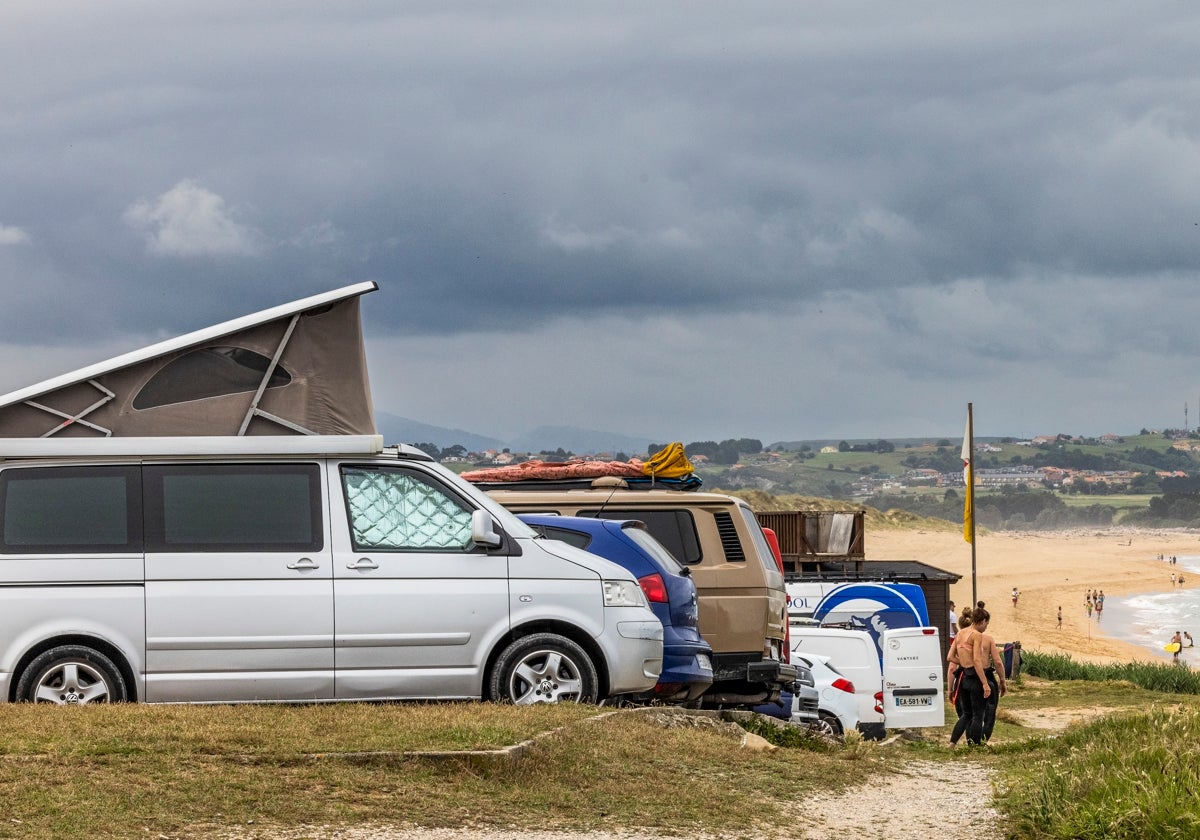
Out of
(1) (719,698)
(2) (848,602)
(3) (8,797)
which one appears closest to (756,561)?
(1) (719,698)

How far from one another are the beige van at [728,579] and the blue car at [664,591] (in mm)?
896

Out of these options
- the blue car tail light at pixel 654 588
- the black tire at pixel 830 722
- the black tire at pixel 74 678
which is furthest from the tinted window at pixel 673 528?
the black tire at pixel 74 678

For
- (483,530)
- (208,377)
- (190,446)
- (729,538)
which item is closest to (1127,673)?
(729,538)

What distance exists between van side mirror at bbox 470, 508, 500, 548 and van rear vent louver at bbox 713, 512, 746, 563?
10.9 feet

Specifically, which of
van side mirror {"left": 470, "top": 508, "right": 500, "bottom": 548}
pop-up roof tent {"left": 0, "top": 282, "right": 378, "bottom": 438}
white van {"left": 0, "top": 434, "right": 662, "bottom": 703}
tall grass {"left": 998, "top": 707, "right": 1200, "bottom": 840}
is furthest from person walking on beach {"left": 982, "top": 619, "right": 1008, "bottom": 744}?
pop-up roof tent {"left": 0, "top": 282, "right": 378, "bottom": 438}

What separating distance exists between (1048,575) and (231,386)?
283 ft

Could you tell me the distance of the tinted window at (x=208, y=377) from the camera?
10516 mm

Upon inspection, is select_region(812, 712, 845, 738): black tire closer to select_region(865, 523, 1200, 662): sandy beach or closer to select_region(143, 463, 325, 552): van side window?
select_region(143, 463, 325, 552): van side window

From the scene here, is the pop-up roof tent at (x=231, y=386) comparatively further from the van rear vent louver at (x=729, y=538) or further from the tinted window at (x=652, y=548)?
the van rear vent louver at (x=729, y=538)

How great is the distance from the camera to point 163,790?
25.2ft

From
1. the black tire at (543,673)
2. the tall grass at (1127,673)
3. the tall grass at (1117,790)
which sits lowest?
the tall grass at (1127,673)

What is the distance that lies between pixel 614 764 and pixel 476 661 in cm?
154

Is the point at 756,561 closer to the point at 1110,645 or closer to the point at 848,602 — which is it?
the point at 848,602

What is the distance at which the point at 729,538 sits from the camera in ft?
43.4
